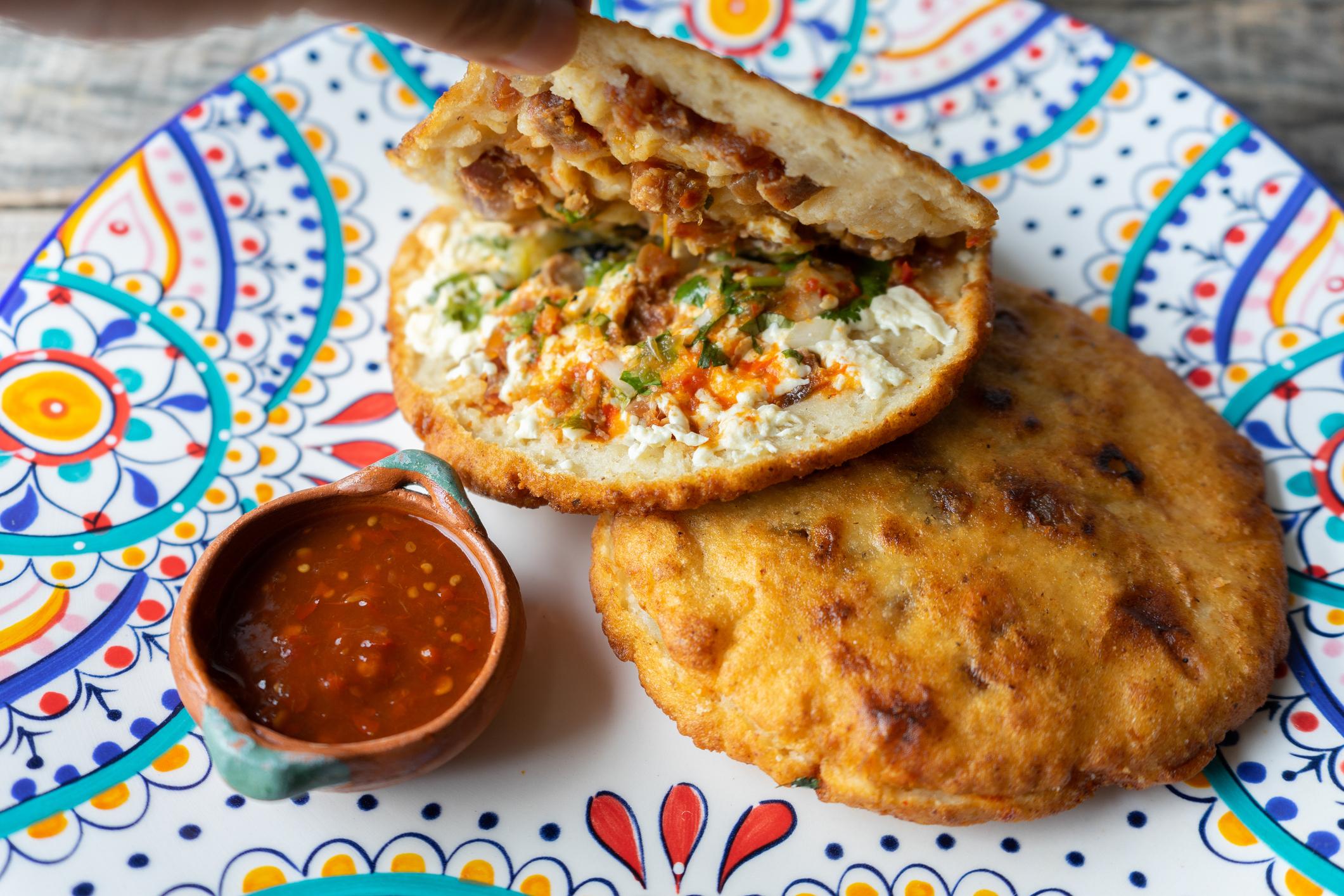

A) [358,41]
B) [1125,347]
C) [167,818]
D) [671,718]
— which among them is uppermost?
[358,41]

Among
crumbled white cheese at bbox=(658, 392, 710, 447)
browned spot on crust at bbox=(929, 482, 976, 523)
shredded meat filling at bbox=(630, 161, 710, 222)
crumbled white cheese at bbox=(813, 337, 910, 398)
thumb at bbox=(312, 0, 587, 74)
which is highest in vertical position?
thumb at bbox=(312, 0, 587, 74)

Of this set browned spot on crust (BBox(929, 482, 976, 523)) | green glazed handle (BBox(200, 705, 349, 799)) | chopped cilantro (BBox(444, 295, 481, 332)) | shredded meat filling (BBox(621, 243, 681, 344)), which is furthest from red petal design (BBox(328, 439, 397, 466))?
browned spot on crust (BBox(929, 482, 976, 523))

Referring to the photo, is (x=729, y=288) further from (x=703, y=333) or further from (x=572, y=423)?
(x=572, y=423)

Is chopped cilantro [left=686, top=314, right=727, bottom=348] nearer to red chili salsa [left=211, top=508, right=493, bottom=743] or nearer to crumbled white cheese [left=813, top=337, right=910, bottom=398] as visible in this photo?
crumbled white cheese [left=813, top=337, right=910, bottom=398]

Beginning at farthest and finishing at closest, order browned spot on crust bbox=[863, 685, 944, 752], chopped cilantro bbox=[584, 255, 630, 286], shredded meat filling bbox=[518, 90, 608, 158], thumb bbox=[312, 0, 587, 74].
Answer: chopped cilantro bbox=[584, 255, 630, 286], shredded meat filling bbox=[518, 90, 608, 158], browned spot on crust bbox=[863, 685, 944, 752], thumb bbox=[312, 0, 587, 74]

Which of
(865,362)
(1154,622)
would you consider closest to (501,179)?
(865,362)

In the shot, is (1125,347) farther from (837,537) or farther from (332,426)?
(332,426)

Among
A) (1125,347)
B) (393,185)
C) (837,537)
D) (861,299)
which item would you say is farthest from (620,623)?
(393,185)
